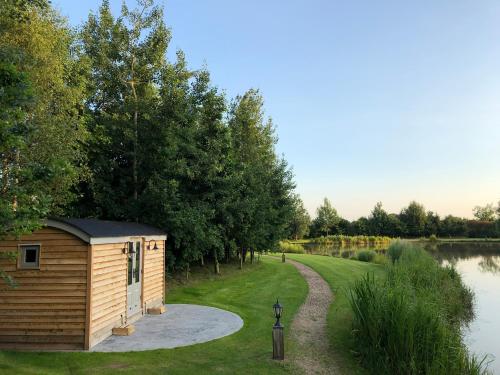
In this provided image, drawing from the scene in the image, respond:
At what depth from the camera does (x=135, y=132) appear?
19.0 m

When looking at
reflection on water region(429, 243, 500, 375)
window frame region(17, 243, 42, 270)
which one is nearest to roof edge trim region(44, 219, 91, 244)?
window frame region(17, 243, 42, 270)

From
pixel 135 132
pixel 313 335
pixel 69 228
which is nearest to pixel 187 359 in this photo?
pixel 313 335

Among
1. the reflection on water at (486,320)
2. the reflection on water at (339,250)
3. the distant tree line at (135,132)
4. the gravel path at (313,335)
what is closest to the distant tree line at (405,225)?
the reflection on water at (339,250)

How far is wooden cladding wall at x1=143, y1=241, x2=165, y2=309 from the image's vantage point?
41.8 feet

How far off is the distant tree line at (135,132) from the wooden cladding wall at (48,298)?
471 centimetres

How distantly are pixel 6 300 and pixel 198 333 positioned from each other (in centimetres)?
435

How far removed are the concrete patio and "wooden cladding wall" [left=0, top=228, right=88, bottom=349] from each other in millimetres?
824

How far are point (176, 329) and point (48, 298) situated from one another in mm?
3253

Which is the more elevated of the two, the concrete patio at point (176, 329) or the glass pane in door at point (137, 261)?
the glass pane in door at point (137, 261)

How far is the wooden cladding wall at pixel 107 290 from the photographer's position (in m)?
9.15

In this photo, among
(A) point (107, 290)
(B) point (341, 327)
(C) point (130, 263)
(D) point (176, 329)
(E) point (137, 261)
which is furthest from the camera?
(E) point (137, 261)

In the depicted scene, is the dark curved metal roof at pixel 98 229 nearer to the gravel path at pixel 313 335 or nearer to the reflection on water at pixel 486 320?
the gravel path at pixel 313 335

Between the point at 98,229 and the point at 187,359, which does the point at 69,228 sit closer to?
the point at 98,229

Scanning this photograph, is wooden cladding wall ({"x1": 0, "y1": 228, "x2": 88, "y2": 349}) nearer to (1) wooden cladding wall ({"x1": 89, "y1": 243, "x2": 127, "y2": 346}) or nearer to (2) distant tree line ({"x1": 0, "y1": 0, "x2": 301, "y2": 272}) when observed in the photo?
(1) wooden cladding wall ({"x1": 89, "y1": 243, "x2": 127, "y2": 346})
